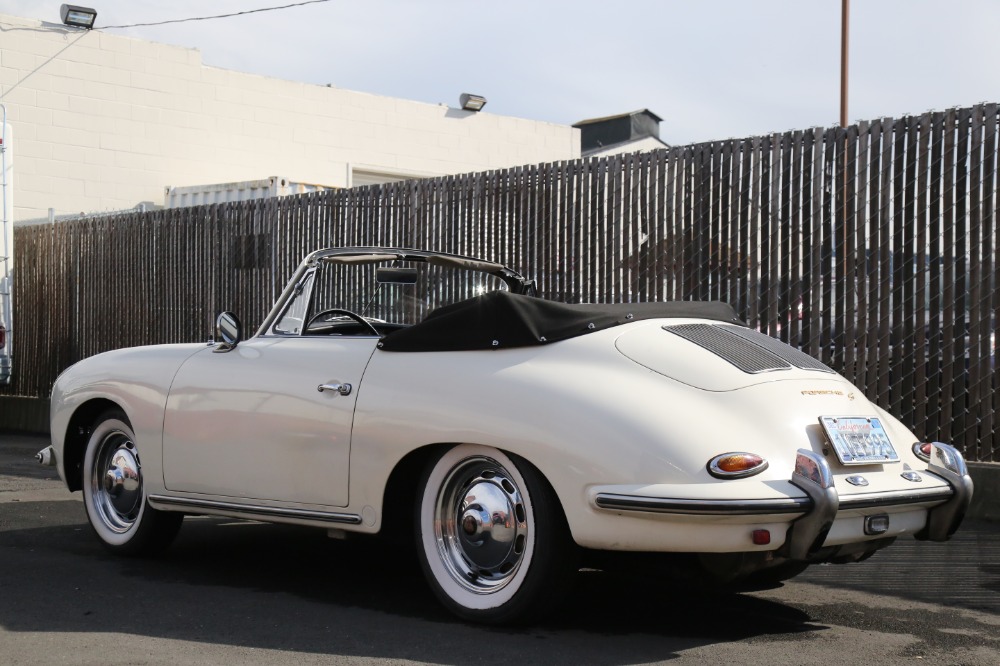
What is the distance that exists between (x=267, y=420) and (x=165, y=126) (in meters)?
18.6

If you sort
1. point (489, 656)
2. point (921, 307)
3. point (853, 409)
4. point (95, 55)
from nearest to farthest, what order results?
point (489, 656) < point (853, 409) < point (921, 307) < point (95, 55)

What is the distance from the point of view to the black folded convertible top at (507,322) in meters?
4.86

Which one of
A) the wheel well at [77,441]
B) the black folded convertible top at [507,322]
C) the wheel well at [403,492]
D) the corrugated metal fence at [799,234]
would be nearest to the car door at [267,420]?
the wheel well at [403,492]

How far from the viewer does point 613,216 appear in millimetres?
9609

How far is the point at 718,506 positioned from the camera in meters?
4.16

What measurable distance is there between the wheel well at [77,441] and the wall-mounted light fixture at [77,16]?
1651cm

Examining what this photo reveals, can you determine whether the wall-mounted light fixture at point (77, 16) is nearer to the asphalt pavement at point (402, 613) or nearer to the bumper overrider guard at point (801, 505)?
the asphalt pavement at point (402, 613)

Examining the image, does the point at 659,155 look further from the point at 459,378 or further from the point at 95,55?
the point at 95,55

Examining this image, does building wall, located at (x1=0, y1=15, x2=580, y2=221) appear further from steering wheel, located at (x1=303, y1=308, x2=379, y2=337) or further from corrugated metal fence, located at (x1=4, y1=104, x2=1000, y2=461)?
steering wheel, located at (x1=303, y1=308, x2=379, y2=337)

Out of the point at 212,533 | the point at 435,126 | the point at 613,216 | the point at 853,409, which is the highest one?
the point at 435,126

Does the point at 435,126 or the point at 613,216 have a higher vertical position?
the point at 435,126

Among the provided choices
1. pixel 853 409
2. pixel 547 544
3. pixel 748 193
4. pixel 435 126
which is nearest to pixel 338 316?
pixel 547 544

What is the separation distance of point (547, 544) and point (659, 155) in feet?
17.6

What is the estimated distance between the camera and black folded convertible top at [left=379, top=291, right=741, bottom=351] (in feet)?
15.9
